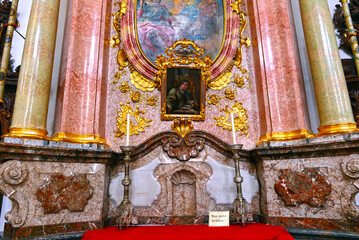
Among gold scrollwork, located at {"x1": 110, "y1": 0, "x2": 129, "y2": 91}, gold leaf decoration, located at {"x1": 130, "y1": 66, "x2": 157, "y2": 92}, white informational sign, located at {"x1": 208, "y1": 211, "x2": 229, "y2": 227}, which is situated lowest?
white informational sign, located at {"x1": 208, "y1": 211, "x2": 229, "y2": 227}

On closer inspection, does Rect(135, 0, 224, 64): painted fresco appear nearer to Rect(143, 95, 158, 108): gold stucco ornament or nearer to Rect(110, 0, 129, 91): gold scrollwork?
Rect(110, 0, 129, 91): gold scrollwork

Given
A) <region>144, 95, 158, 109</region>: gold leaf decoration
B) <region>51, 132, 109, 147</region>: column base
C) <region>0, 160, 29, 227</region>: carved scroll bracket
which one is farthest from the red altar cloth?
<region>144, 95, 158, 109</region>: gold leaf decoration

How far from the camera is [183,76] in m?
4.35


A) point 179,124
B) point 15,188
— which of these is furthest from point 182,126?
point 15,188

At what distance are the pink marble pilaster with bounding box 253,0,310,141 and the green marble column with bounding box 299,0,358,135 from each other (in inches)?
9.7

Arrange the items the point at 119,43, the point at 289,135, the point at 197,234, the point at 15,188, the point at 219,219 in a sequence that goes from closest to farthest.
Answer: the point at 197,234, the point at 15,188, the point at 219,219, the point at 289,135, the point at 119,43

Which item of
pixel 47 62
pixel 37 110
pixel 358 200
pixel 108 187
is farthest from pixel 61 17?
pixel 358 200

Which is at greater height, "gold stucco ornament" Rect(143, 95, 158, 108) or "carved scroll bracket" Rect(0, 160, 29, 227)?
"gold stucco ornament" Rect(143, 95, 158, 108)

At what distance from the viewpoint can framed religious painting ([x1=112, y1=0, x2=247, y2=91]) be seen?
450 cm

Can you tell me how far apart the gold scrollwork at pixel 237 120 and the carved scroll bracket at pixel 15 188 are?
2908mm

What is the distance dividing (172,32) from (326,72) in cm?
262

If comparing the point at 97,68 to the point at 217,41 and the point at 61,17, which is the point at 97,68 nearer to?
the point at 61,17

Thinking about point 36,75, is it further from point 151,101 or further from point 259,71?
point 259,71

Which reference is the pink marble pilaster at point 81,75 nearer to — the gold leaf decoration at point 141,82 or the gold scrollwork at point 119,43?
the gold scrollwork at point 119,43
